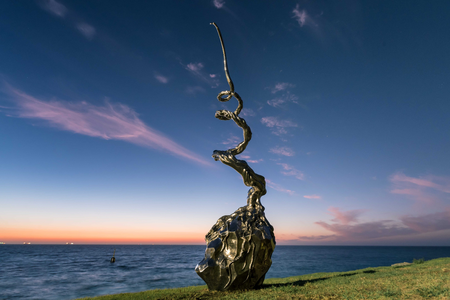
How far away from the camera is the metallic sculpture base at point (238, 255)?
9.73 metres

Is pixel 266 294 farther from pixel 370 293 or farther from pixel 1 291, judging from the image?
pixel 1 291

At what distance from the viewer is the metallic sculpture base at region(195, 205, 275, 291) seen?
31.9 ft

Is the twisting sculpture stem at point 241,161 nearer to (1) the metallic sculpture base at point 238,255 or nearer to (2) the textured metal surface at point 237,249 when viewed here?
(2) the textured metal surface at point 237,249

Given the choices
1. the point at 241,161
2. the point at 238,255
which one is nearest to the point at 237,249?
the point at 238,255

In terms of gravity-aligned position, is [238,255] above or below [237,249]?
below

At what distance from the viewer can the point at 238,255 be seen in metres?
9.71

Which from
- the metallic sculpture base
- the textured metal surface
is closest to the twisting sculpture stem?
the textured metal surface

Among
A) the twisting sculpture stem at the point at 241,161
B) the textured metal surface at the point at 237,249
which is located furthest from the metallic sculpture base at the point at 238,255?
the twisting sculpture stem at the point at 241,161

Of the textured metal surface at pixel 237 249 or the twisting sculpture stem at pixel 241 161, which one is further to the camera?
the twisting sculpture stem at pixel 241 161

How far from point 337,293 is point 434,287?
3.19m

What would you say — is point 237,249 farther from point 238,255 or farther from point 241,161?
point 241,161

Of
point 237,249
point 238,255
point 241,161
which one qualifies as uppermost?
point 241,161

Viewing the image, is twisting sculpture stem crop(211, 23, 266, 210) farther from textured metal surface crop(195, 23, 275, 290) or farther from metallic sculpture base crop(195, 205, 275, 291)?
metallic sculpture base crop(195, 205, 275, 291)

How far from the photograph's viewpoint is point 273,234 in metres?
10.9
